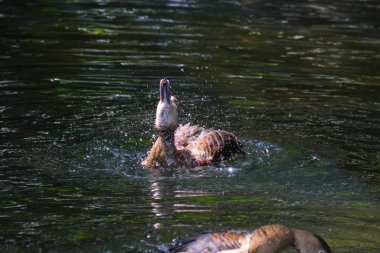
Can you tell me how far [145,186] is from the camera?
27.8ft

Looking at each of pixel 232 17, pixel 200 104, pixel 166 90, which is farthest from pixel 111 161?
pixel 232 17

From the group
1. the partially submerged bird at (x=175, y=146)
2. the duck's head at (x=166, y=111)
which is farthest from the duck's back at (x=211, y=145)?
the duck's head at (x=166, y=111)

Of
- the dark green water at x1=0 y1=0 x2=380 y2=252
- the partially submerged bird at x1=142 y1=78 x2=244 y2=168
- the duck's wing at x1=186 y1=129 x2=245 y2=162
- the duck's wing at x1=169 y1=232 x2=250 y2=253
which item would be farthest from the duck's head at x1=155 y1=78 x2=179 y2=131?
the duck's wing at x1=169 y1=232 x2=250 y2=253

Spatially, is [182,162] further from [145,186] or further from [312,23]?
[312,23]

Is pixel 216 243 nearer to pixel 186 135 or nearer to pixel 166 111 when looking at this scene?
A: pixel 166 111

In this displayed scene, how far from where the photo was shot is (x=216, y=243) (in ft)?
19.9

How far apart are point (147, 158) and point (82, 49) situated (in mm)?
5728

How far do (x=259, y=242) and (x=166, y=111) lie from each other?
3691mm

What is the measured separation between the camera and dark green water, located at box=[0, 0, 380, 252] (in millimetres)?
7316

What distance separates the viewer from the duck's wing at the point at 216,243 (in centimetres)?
595

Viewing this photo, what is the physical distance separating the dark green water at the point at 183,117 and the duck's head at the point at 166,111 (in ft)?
1.68

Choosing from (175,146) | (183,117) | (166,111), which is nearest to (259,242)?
(166,111)

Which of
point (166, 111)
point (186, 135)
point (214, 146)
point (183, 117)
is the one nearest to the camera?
point (166, 111)

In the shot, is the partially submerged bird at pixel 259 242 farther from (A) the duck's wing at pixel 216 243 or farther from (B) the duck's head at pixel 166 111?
(B) the duck's head at pixel 166 111
